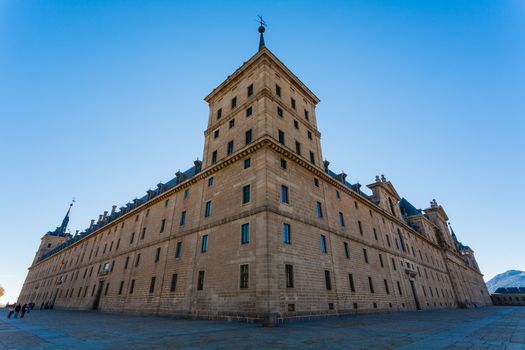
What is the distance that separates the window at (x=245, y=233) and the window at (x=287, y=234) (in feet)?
8.80

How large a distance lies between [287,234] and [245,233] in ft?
10.3

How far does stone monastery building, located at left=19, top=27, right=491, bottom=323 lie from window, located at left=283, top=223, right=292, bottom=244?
0.09 meters

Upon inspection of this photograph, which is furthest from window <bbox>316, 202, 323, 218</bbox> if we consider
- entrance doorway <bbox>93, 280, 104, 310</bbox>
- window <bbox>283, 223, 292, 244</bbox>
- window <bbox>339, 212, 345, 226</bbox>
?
entrance doorway <bbox>93, 280, 104, 310</bbox>

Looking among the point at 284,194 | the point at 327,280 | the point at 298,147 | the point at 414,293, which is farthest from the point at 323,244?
the point at 414,293

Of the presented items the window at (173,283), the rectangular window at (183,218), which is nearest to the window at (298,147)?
the rectangular window at (183,218)

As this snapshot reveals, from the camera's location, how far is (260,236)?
17156 millimetres

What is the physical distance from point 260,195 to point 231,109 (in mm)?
12785

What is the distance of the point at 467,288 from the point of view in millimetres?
57656

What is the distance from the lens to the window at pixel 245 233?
18247 mm

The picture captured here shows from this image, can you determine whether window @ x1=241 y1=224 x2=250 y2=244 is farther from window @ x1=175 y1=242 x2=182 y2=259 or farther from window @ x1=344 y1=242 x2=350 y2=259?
window @ x1=344 y1=242 x2=350 y2=259

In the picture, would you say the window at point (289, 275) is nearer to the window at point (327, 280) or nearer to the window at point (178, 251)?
the window at point (327, 280)

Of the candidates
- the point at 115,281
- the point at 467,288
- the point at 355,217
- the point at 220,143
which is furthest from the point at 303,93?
the point at 467,288

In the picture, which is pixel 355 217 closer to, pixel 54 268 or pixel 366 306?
pixel 366 306

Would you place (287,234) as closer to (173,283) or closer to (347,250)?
(347,250)
